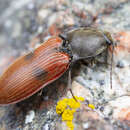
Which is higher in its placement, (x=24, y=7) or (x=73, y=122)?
(x=24, y=7)

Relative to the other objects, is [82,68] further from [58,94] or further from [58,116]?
[58,116]

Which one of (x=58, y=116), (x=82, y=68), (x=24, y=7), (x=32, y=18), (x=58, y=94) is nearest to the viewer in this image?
(x=58, y=116)

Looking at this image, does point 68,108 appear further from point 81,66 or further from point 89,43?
point 89,43

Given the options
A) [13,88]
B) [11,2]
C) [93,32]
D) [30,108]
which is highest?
[11,2]

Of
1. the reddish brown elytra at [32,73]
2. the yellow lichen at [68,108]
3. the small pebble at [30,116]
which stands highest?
the reddish brown elytra at [32,73]

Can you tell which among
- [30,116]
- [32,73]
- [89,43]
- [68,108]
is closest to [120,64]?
[89,43]

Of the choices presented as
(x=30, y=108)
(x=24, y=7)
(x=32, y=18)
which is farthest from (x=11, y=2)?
(x=30, y=108)

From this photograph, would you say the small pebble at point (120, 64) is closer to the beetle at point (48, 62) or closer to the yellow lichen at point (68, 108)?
the beetle at point (48, 62)

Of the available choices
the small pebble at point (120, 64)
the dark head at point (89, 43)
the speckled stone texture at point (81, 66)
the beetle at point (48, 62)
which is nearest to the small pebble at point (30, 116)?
the speckled stone texture at point (81, 66)
